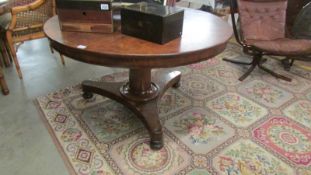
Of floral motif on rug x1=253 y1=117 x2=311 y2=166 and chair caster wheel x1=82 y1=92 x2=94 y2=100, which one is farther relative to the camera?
chair caster wheel x1=82 y1=92 x2=94 y2=100

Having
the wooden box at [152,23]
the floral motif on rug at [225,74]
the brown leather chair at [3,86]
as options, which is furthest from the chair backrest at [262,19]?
the brown leather chair at [3,86]

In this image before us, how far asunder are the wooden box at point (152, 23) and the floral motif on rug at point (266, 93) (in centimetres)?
116

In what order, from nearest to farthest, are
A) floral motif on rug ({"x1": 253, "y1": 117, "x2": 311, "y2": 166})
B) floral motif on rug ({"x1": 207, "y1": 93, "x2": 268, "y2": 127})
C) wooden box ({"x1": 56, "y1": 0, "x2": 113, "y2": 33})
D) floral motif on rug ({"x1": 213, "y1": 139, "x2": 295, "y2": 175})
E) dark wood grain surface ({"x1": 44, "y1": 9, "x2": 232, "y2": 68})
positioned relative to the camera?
dark wood grain surface ({"x1": 44, "y1": 9, "x2": 232, "y2": 68})
wooden box ({"x1": 56, "y1": 0, "x2": 113, "y2": 33})
floral motif on rug ({"x1": 213, "y1": 139, "x2": 295, "y2": 175})
floral motif on rug ({"x1": 253, "y1": 117, "x2": 311, "y2": 166})
floral motif on rug ({"x1": 207, "y1": 93, "x2": 268, "y2": 127})

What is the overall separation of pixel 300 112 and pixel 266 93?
32cm

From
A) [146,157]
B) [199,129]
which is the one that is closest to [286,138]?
[199,129]

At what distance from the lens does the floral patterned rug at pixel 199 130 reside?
1397 millimetres

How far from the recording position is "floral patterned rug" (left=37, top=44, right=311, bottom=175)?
4.58ft

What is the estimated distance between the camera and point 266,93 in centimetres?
212

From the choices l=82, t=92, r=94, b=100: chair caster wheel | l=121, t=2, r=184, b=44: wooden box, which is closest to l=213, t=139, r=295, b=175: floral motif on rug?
l=121, t=2, r=184, b=44: wooden box

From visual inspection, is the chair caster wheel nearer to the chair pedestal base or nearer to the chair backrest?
the chair pedestal base

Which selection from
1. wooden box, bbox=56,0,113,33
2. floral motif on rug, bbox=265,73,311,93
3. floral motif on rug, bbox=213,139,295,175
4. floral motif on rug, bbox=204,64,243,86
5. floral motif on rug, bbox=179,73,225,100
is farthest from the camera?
floral motif on rug, bbox=204,64,243,86

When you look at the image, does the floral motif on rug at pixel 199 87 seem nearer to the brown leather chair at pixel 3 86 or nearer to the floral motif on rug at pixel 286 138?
the floral motif on rug at pixel 286 138

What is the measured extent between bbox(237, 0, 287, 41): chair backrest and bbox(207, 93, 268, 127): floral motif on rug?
69cm

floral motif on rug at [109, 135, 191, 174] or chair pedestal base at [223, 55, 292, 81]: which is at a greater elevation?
chair pedestal base at [223, 55, 292, 81]
